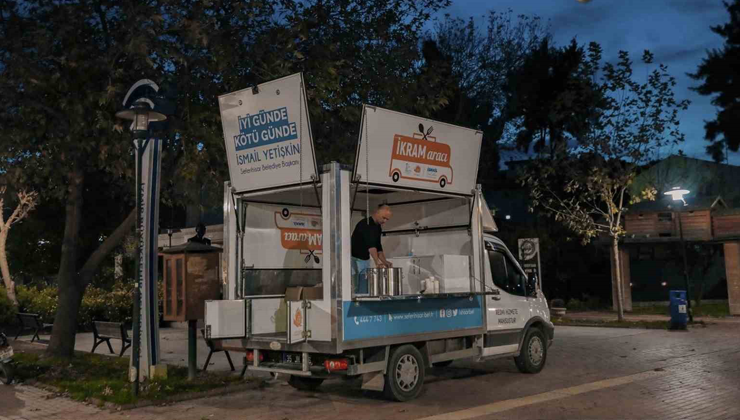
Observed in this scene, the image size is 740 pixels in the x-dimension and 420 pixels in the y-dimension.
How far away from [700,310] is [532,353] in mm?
20200

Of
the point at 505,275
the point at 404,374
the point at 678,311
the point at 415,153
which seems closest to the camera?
the point at 404,374

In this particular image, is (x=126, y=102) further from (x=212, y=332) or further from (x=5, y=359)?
(x=5, y=359)

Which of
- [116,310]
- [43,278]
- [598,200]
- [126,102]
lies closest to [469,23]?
[598,200]

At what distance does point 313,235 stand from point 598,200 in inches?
841

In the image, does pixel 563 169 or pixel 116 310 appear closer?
pixel 116 310

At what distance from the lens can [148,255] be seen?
407 inches

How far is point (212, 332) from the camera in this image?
9.34 m

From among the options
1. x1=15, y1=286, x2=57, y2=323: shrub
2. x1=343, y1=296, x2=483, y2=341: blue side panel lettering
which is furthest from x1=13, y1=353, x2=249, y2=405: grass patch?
x1=15, y1=286, x2=57, y2=323: shrub

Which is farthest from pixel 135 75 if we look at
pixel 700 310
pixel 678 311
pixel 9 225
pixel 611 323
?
pixel 700 310

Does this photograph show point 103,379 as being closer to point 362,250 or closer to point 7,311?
point 362,250

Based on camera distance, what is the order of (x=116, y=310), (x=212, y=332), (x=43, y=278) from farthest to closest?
(x=43, y=278) → (x=116, y=310) → (x=212, y=332)

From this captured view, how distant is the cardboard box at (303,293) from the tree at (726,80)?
36970mm

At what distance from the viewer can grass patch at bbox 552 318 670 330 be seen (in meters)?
21.0

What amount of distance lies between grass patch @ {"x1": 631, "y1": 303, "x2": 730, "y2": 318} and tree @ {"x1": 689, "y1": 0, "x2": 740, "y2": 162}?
43.1 feet
